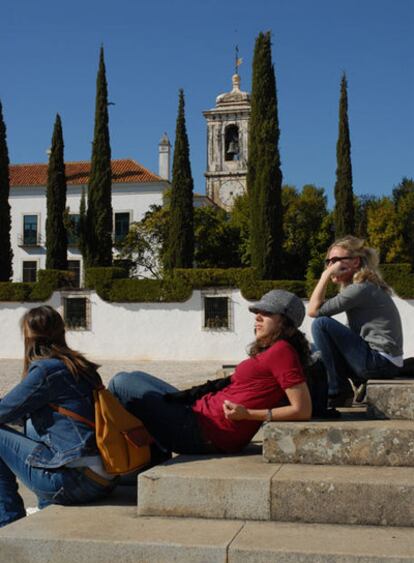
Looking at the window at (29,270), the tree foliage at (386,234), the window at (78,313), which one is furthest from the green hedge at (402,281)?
the window at (29,270)

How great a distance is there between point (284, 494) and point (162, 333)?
19.8 meters

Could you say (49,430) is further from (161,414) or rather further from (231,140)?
(231,140)

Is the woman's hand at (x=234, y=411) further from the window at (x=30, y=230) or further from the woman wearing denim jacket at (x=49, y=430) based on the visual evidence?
the window at (x=30, y=230)

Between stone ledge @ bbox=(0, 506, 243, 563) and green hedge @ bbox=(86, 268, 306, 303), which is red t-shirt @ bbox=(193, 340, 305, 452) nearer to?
stone ledge @ bbox=(0, 506, 243, 563)

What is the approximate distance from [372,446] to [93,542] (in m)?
1.42

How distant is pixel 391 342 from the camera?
4.60 metres

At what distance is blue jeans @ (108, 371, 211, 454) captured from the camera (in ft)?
12.4

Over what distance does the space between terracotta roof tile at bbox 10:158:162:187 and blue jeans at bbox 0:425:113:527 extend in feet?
123

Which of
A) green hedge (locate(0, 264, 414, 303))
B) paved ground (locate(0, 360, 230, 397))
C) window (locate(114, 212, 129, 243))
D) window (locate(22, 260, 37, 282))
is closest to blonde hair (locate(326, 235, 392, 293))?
paved ground (locate(0, 360, 230, 397))

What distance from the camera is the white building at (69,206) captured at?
134ft

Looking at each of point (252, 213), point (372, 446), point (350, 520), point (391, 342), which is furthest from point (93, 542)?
point (252, 213)

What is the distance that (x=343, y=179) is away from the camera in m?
27.9

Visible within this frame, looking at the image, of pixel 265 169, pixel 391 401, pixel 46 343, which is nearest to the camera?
pixel 46 343

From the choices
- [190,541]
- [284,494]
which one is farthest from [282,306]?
[190,541]
